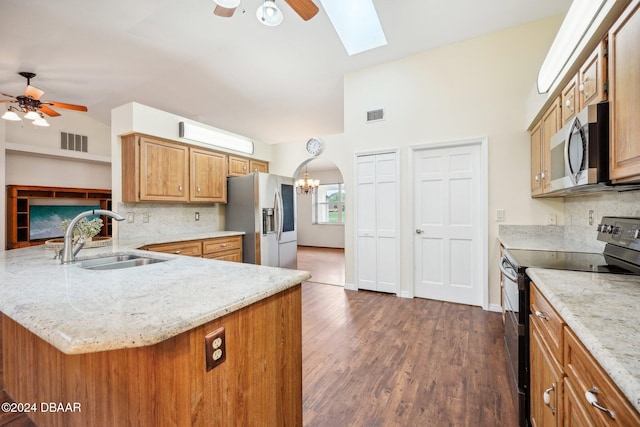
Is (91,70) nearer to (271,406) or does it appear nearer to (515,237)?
(271,406)

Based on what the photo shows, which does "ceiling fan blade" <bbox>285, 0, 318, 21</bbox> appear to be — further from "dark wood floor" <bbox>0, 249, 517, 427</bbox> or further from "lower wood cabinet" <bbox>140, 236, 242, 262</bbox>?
"dark wood floor" <bbox>0, 249, 517, 427</bbox>

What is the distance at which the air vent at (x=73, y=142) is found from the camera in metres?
6.02

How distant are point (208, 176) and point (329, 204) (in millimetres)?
5291

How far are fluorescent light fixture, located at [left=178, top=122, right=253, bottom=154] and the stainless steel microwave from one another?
3902 millimetres

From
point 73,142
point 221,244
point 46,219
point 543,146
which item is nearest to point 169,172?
point 221,244

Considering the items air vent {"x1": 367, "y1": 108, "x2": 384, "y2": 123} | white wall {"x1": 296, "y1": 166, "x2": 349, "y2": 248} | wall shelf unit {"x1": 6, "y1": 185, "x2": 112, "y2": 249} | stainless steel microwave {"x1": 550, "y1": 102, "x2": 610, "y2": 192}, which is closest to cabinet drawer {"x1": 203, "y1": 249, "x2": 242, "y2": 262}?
air vent {"x1": 367, "y1": 108, "x2": 384, "y2": 123}

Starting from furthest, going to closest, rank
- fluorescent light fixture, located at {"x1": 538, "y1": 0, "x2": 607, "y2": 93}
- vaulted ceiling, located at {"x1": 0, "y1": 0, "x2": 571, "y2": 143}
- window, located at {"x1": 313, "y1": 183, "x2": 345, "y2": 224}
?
window, located at {"x1": 313, "y1": 183, "x2": 345, "y2": 224} → vaulted ceiling, located at {"x1": 0, "y1": 0, "x2": 571, "y2": 143} → fluorescent light fixture, located at {"x1": 538, "y1": 0, "x2": 607, "y2": 93}

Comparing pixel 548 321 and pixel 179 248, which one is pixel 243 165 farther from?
pixel 548 321

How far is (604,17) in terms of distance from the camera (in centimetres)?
124

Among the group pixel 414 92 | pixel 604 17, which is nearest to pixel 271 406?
pixel 604 17

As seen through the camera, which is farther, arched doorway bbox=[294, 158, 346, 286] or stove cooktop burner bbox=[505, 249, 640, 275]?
arched doorway bbox=[294, 158, 346, 286]

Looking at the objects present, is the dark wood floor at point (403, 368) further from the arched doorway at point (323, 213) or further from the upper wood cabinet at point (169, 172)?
the arched doorway at point (323, 213)

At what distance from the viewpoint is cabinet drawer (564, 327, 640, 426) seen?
1.93 feet

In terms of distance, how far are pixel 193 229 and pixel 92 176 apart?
180 inches
